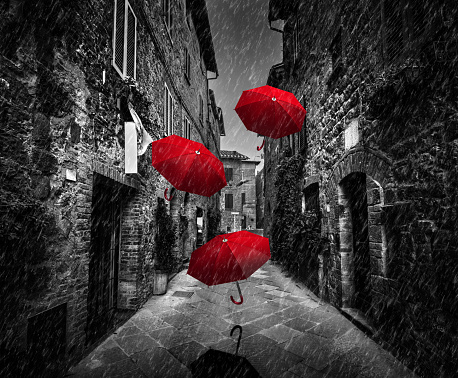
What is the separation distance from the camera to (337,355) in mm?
3252

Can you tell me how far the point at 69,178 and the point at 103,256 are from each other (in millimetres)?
1748

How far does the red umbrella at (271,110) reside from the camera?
3.87 meters

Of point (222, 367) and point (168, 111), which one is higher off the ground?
point (168, 111)

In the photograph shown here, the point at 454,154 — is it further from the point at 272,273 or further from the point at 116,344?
the point at 272,273

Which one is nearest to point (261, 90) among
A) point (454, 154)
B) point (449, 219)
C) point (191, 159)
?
point (191, 159)

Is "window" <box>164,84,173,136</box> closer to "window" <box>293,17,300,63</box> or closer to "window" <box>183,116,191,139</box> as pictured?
"window" <box>183,116,191,139</box>

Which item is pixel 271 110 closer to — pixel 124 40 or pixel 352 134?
pixel 352 134

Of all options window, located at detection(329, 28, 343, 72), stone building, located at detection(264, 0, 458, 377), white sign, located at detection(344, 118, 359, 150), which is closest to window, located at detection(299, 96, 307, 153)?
stone building, located at detection(264, 0, 458, 377)

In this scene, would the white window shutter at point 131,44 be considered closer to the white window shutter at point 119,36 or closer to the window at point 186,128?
the white window shutter at point 119,36

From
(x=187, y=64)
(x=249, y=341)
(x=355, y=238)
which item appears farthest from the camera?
(x=187, y=64)

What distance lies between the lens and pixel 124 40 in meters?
4.48

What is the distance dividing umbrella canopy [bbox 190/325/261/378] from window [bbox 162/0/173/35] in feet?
23.8

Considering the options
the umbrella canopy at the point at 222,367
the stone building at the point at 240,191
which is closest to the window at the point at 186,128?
the umbrella canopy at the point at 222,367

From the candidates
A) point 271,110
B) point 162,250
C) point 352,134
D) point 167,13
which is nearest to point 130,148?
point 271,110
